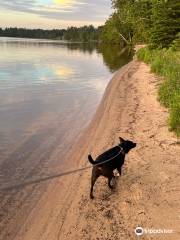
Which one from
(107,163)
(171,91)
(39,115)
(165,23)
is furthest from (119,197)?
(165,23)

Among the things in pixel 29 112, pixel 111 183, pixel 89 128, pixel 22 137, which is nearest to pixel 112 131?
pixel 89 128

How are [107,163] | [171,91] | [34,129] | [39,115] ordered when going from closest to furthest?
[107,163]
[34,129]
[171,91]
[39,115]

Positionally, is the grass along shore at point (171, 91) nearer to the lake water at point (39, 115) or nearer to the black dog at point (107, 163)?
the lake water at point (39, 115)

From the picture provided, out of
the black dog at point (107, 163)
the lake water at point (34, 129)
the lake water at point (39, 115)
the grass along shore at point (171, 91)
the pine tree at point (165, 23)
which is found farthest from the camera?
the pine tree at point (165, 23)

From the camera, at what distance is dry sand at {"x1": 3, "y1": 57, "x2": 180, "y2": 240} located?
23.0 feet

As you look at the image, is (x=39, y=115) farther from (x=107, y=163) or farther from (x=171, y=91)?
(x=107, y=163)

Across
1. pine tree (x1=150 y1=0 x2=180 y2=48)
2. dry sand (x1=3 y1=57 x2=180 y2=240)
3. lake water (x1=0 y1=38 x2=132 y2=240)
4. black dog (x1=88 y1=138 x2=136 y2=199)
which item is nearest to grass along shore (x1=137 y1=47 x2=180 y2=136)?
dry sand (x1=3 y1=57 x2=180 y2=240)

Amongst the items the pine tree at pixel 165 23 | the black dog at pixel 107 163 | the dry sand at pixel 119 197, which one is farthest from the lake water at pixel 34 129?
the pine tree at pixel 165 23

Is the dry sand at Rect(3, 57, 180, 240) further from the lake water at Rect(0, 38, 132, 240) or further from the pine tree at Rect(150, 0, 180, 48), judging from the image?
the pine tree at Rect(150, 0, 180, 48)

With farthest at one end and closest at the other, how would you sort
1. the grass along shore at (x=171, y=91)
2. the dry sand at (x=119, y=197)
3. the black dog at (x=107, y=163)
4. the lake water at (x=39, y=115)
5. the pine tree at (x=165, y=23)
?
the pine tree at (x=165, y=23) < the grass along shore at (x=171, y=91) < the lake water at (x=39, y=115) < the black dog at (x=107, y=163) < the dry sand at (x=119, y=197)

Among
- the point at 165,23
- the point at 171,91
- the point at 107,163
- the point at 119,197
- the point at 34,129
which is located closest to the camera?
the point at 107,163

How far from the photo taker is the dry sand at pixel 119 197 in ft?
23.0

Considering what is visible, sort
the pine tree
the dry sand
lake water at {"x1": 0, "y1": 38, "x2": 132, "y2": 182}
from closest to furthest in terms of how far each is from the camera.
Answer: the dry sand
lake water at {"x1": 0, "y1": 38, "x2": 132, "y2": 182}
the pine tree

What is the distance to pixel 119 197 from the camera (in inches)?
314
